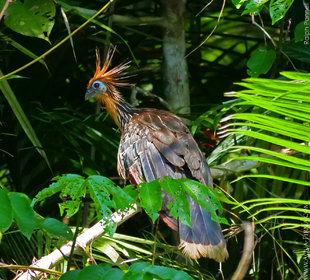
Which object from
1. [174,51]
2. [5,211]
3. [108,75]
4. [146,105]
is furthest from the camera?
[146,105]

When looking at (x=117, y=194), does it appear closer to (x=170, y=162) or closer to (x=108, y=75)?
(x=170, y=162)

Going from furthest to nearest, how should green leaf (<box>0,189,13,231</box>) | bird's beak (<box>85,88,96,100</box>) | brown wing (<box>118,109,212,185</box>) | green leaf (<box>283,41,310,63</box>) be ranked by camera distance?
bird's beak (<box>85,88,96,100</box>), green leaf (<box>283,41,310,63</box>), brown wing (<box>118,109,212,185</box>), green leaf (<box>0,189,13,231</box>)

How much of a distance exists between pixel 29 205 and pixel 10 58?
9.42 ft

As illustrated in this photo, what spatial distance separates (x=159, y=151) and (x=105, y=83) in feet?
3.82

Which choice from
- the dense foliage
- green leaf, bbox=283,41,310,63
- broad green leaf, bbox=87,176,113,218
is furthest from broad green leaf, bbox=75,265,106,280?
green leaf, bbox=283,41,310,63

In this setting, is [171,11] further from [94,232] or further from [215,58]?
[94,232]

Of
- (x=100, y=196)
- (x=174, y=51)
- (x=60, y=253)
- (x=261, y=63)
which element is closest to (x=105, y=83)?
(x=174, y=51)

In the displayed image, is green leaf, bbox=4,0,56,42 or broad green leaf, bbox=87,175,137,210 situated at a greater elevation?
green leaf, bbox=4,0,56,42

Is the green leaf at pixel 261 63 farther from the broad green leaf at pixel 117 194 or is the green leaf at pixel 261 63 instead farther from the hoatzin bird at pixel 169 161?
the broad green leaf at pixel 117 194

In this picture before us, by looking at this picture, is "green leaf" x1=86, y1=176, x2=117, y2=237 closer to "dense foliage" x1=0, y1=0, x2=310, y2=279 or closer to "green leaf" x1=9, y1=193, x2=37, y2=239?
"dense foliage" x1=0, y1=0, x2=310, y2=279

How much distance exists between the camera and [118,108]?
434cm

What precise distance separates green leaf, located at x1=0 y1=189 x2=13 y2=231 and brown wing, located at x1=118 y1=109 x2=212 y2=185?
190 cm

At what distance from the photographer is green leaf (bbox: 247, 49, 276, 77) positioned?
3.34 metres

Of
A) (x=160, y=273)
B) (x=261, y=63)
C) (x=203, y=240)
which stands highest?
(x=261, y=63)
